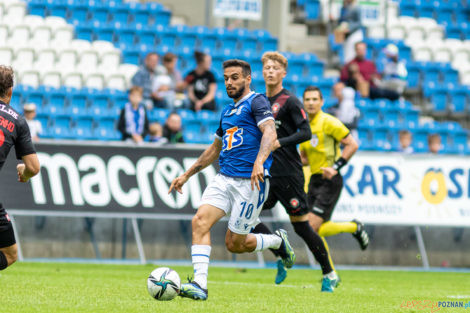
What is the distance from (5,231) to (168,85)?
973 cm

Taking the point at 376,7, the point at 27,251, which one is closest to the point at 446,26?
the point at 376,7

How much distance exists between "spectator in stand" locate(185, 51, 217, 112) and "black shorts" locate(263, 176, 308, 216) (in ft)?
25.3

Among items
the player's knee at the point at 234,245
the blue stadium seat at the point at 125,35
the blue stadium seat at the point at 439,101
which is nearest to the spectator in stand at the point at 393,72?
the blue stadium seat at the point at 439,101

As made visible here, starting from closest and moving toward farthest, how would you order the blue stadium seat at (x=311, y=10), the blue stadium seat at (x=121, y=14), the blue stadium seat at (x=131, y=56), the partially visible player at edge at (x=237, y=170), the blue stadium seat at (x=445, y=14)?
the partially visible player at edge at (x=237, y=170)
the blue stadium seat at (x=131, y=56)
the blue stadium seat at (x=121, y=14)
the blue stadium seat at (x=311, y=10)
the blue stadium seat at (x=445, y=14)

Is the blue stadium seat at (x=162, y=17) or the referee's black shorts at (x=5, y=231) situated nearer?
the referee's black shorts at (x=5, y=231)

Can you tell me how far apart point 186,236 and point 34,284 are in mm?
5060

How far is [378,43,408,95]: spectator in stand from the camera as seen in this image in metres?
19.5

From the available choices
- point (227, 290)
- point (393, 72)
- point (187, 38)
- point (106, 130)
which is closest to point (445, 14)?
point (393, 72)

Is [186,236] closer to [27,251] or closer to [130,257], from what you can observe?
[130,257]

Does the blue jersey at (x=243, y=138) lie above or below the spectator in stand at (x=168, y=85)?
above

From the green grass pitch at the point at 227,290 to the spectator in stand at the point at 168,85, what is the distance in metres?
4.95

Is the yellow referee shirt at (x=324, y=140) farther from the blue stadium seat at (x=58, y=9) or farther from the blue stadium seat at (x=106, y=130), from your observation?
the blue stadium seat at (x=58, y=9)

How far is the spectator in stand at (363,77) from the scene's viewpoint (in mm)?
18562

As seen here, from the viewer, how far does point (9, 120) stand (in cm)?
651
